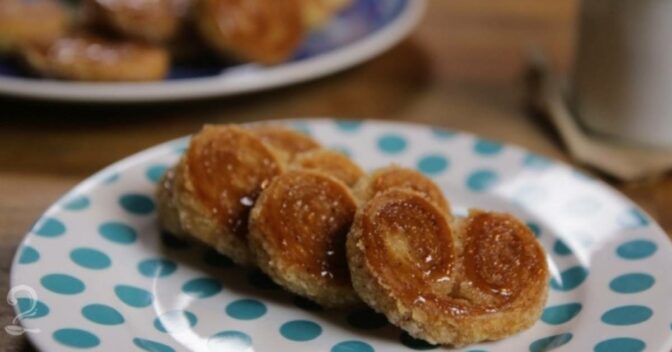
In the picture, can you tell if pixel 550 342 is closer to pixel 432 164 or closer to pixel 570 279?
pixel 570 279

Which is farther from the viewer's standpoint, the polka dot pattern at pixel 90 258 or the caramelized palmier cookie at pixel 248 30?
the caramelized palmier cookie at pixel 248 30

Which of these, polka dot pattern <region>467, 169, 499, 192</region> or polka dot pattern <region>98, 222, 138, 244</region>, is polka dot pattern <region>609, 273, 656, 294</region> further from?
polka dot pattern <region>98, 222, 138, 244</region>

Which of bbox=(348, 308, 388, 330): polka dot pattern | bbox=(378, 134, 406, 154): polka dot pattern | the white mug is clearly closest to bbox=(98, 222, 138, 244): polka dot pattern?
bbox=(348, 308, 388, 330): polka dot pattern

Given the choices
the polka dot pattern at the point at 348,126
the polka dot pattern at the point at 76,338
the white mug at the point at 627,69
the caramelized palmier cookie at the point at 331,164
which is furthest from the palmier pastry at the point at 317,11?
the polka dot pattern at the point at 76,338

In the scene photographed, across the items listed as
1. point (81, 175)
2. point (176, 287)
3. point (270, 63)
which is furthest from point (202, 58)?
point (176, 287)

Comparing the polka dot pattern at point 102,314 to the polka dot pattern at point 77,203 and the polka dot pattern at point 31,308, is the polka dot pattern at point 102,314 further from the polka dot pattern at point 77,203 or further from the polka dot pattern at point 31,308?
the polka dot pattern at point 77,203

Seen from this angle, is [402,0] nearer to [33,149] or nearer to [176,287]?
[33,149]
